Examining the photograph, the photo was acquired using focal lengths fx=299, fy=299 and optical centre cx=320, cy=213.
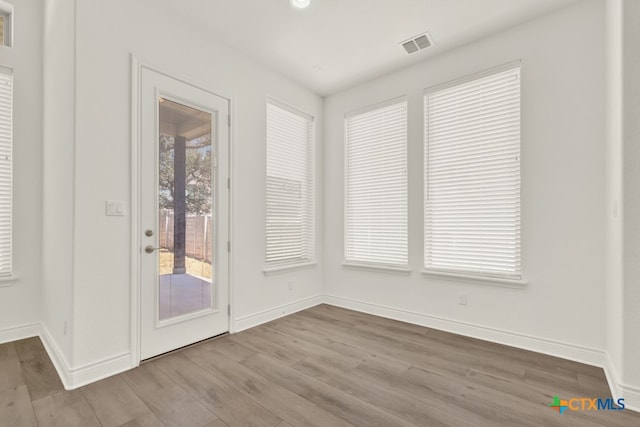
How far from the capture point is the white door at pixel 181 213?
2572 mm

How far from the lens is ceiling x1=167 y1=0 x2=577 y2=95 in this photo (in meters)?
2.64

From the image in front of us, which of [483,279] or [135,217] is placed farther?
[483,279]

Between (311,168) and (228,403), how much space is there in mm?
3070

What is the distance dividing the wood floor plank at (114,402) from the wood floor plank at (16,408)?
11.0 inches

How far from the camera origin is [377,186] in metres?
3.91

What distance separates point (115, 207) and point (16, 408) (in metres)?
1.41

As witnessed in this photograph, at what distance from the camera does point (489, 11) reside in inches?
106

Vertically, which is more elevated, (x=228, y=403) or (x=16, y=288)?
(x=16, y=288)

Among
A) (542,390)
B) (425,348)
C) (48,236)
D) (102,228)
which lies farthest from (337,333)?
(48,236)

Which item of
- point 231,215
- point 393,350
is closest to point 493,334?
point 393,350

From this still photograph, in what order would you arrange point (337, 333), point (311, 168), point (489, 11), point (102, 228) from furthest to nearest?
point (311, 168), point (337, 333), point (489, 11), point (102, 228)

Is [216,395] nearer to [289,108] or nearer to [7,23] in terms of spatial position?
→ [289,108]

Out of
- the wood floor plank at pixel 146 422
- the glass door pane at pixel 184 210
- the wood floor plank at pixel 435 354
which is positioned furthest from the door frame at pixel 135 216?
the wood floor plank at pixel 435 354

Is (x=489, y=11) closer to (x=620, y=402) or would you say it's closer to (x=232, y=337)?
(x=620, y=402)
